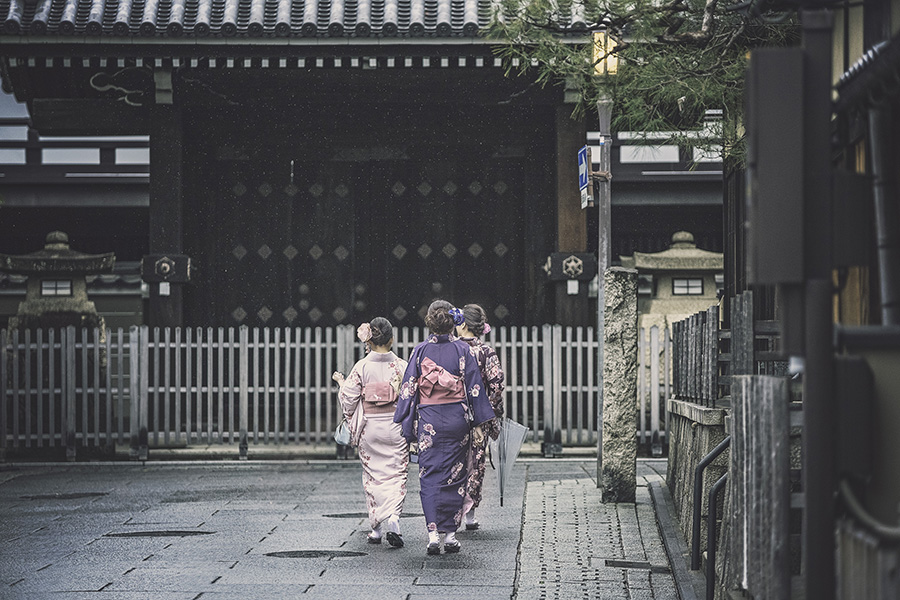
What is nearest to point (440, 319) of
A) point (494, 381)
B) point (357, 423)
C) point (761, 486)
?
point (494, 381)

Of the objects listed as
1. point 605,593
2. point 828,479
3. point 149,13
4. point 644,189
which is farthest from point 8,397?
point 828,479

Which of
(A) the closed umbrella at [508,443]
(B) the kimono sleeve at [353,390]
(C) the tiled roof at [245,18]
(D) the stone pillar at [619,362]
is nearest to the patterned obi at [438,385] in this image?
(B) the kimono sleeve at [353,390]

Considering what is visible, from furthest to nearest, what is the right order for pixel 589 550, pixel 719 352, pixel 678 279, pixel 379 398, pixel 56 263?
pixel 678 279 → pixel 56 263 → pixel 379 398 → pixel 719 352 → pixel 589 550

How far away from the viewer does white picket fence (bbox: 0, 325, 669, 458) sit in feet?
48.2

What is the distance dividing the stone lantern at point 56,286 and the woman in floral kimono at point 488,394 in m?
7.64

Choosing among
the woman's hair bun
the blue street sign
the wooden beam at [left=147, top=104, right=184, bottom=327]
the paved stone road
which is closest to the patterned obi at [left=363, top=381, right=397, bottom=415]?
the woman's hair bun

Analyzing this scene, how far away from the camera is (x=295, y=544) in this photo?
8672 mm

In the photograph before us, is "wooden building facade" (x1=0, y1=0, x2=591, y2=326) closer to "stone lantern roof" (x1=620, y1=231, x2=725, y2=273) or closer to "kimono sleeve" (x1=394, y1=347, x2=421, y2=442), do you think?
"stone lantern roof" (x1=620, y1=231, x2=725, y2=273)

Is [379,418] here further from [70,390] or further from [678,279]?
[678,279]

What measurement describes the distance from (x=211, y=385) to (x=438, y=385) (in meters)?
6.66

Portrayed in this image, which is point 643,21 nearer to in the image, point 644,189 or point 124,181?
point 644,189

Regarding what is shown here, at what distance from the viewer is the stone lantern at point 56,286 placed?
15.8m

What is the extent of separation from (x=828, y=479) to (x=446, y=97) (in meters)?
12.0

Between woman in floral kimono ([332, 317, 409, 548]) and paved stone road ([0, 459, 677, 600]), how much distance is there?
1.63 ft
